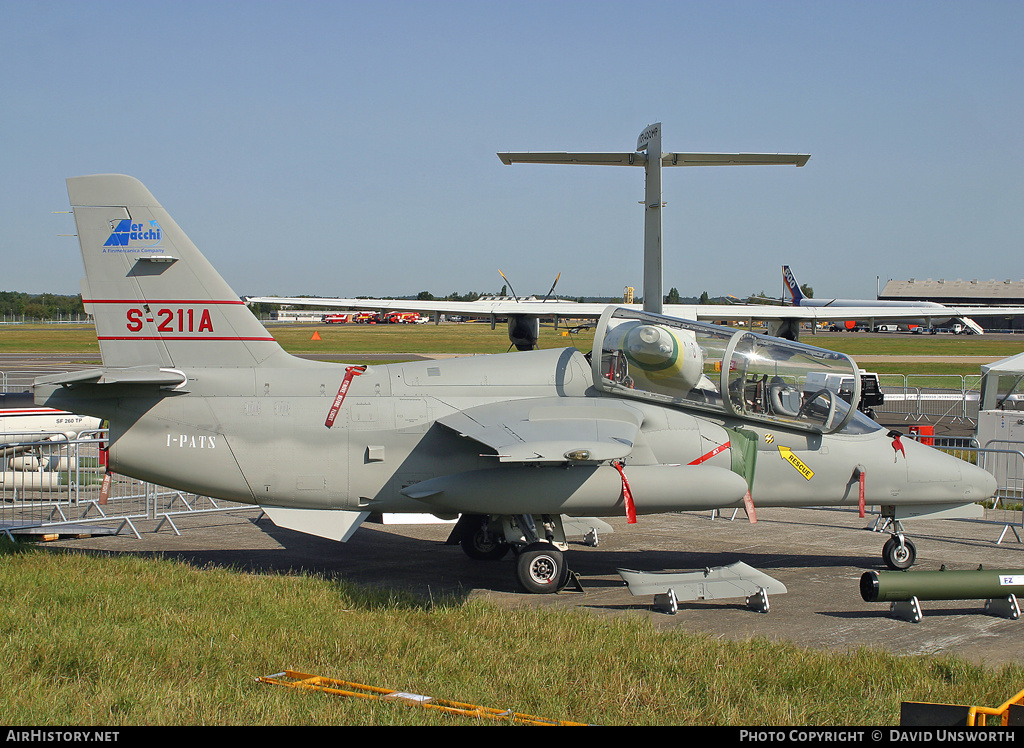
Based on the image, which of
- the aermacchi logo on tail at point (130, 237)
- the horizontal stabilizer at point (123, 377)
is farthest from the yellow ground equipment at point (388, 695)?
the aermacchi logo on tail at point (130, 237)

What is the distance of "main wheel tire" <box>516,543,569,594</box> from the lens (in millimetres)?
8852

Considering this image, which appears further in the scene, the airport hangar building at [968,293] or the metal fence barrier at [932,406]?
the airport hangar building at [968,293]

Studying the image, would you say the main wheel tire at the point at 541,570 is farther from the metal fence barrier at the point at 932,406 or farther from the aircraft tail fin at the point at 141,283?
the metal fence barrier at the point at 932,406

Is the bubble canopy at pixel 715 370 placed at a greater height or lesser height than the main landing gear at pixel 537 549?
greater

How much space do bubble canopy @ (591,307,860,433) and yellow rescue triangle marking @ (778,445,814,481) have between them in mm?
276

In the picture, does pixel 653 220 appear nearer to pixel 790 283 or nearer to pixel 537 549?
pixel 537 549

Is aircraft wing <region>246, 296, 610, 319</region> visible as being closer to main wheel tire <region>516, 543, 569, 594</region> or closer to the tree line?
main wheel tire <region>516, 543, 569, 594</region>

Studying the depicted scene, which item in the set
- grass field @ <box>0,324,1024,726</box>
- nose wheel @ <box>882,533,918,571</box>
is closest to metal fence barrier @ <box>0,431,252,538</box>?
grass field @ <box>0,324,1024,726</box>

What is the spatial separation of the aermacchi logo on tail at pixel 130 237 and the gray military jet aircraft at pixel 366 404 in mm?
15

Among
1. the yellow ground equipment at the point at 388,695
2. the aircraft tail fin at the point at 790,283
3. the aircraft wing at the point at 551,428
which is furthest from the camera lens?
the aircraft tail fin at the point at 790,283

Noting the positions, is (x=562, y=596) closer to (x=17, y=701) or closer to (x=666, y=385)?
(x=666, y=385)

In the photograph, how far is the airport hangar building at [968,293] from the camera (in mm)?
97675
